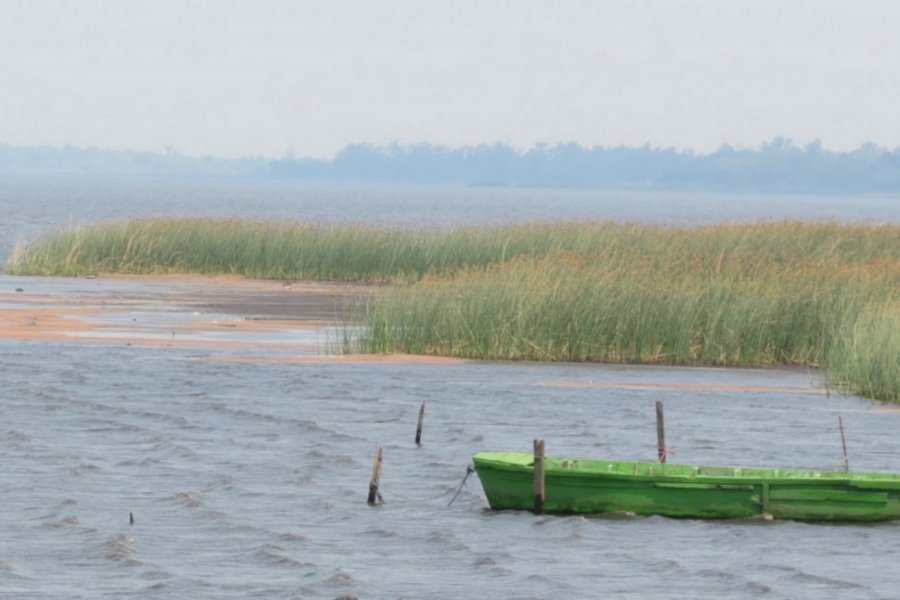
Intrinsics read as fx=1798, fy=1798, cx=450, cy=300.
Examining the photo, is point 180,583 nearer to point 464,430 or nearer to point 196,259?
point 464,430

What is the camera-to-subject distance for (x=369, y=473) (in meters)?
21.9

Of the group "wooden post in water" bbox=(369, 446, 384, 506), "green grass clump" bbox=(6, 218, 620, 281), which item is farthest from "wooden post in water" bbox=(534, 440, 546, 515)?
"green grass clump" bbox=(6, 218, 620, 281)

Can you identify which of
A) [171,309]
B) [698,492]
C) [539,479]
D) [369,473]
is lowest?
[171,309]

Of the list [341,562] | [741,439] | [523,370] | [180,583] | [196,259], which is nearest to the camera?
[180,583]

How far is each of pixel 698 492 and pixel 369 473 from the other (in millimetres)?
4841

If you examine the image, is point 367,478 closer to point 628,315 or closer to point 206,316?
point 628,315

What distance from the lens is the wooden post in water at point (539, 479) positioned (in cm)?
1778

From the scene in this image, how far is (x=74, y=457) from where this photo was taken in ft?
73.5

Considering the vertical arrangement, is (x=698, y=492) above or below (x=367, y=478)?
above

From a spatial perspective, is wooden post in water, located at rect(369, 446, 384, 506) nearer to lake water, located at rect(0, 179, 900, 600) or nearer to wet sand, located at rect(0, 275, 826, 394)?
lake water, located at rect(0, 179, 900, 600)

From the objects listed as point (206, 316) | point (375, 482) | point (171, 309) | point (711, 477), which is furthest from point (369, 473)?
point (171, 309)

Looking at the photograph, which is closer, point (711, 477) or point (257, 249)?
point (711, 477)

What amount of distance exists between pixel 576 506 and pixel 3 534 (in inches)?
228

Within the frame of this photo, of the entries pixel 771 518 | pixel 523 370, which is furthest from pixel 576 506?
pixel 523 370
